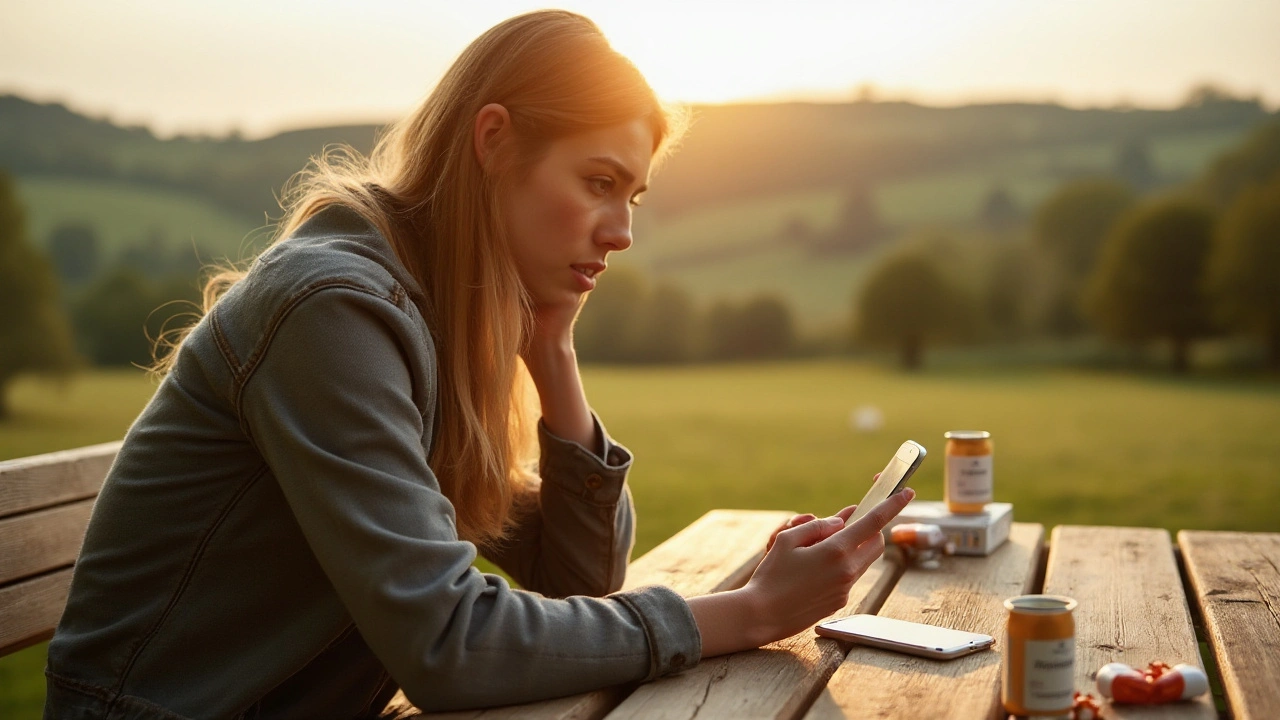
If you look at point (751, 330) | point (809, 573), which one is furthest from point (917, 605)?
point (751, 330)

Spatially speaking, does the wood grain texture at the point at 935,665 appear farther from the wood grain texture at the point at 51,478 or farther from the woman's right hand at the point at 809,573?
the wood grain texture at the point at 51,478

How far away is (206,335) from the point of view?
1.27 metres

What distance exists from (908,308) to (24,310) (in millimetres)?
10087

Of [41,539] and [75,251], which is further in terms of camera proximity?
[75,251]

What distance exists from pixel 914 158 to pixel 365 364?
510 inches

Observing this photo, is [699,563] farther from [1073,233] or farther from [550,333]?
[1073,233]

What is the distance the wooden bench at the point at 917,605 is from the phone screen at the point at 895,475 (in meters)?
0.19

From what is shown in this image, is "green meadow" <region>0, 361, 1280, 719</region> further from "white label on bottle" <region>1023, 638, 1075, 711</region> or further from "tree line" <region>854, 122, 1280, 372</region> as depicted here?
"white label on bottle" <region>1023, 638, 1075, 711</region>

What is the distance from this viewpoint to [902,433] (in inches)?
395

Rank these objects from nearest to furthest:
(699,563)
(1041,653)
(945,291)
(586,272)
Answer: (1041,653)
(586,272)
(699,563)
(945,291)

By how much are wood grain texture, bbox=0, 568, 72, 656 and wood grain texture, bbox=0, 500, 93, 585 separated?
0.02 metres

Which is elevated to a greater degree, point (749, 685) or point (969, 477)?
point (749, 685)

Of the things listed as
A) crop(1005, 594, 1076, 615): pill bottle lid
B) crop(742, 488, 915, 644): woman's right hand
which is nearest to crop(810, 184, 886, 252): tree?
crop(742, 488, 915, 644): woman's right hand

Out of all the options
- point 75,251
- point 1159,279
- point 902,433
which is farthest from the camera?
point 75,251
